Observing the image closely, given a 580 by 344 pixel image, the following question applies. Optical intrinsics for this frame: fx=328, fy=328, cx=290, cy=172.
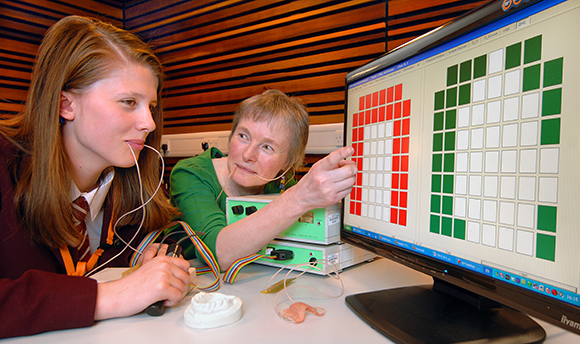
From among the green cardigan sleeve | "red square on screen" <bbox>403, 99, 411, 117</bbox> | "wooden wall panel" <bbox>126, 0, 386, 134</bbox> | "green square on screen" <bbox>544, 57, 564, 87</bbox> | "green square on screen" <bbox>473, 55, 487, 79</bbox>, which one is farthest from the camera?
"wooden wall panel" <bbox>126, 0, 386, 134</bbox>

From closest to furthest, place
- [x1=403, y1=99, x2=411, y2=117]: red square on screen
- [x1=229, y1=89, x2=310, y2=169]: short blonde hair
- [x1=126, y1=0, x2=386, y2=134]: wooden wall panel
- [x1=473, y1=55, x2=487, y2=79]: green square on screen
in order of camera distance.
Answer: [x1=473, y1=55, x2=487, y2=79]: green square on screen → [x1=403, y1=99, x2=411, y2=117]: red square on screen → [x1=229, y1=89, x2=310, y2=169]: short blonde hair → [x1=126, y1=0, x2=386, y2=134]: wooden wall panel

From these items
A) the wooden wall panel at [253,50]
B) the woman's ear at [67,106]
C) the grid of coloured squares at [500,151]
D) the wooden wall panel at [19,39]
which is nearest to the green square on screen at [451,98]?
the grid of coloured squares at [500,151]

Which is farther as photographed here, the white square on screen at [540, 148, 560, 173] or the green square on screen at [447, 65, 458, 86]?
the green square on screen at [447, 65, 458, 86]

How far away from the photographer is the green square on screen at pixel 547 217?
0.48 meters

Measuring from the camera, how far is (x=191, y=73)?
3.41m

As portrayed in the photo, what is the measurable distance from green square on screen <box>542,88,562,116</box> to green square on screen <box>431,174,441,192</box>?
0.75 ft

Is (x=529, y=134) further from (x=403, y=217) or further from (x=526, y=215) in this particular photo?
(x=403, y=217)

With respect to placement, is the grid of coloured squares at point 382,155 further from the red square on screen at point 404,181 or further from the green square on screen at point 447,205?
the green square on screen at point 447,205

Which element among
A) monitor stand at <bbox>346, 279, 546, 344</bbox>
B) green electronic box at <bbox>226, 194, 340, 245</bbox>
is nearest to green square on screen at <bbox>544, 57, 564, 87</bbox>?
monitor stand at <bbox>346, 279, 546, 344</bbox>

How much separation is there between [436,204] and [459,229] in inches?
2.9

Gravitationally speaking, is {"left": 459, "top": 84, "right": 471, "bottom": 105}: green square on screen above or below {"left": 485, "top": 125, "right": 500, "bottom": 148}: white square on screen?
above

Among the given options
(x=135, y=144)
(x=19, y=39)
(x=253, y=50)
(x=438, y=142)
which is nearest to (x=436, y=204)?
(x=438, y=142)

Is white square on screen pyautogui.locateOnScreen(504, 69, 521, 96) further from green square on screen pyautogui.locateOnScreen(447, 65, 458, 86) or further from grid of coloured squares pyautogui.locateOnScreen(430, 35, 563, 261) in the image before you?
green square on screen pyautogui.locateOnScreen(447, 65, 458, 86)

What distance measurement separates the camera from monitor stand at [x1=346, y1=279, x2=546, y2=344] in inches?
24.4
